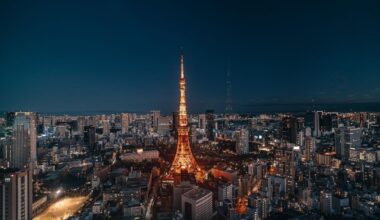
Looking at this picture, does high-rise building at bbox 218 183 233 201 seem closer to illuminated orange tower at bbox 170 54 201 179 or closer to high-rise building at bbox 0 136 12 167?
illuminated orange tower at bbox 170 54 201 179

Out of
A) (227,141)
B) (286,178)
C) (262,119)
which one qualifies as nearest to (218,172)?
(286,178)

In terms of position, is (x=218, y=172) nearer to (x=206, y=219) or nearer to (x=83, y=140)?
(x=206, y=219)

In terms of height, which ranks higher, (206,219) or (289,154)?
(289,154)

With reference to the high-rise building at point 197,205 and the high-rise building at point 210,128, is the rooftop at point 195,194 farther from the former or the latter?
the high-rise building at point 210,128

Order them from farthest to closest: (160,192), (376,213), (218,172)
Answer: (218,172) → (160,192) → (376,213)

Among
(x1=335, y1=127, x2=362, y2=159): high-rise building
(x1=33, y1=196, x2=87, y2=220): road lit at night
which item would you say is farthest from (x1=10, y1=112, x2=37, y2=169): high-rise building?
(x1=335, y1=127, x2=362, y2=159): high-rise building

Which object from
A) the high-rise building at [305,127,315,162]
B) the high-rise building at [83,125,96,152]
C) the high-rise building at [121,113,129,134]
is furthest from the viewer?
the high-rise building at [121,113,129,134]

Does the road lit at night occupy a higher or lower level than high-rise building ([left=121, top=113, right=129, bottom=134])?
lower
